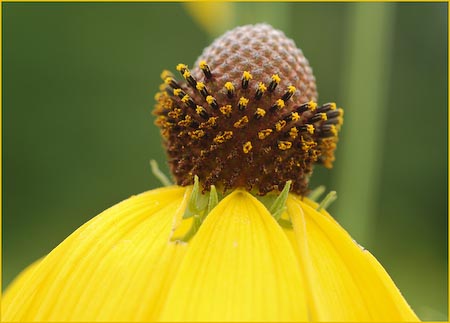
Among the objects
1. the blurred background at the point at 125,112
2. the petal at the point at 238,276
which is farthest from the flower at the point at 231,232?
the blurred background at the point at 125,112

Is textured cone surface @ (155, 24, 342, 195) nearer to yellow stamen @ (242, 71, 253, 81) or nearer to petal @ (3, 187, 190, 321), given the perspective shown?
yellow stamen @ (242, 71, 253, 81)

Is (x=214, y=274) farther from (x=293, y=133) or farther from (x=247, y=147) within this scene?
(x=293, y=133)

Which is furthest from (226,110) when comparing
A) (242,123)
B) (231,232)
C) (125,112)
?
(125,112)

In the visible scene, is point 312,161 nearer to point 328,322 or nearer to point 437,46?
point 328,322

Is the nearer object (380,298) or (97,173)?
(380,298)

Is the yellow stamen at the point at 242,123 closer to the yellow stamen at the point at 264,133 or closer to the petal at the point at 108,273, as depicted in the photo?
the yellow stamen at the point at 264,133

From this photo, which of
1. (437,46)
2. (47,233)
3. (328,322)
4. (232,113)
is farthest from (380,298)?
(47,233)
